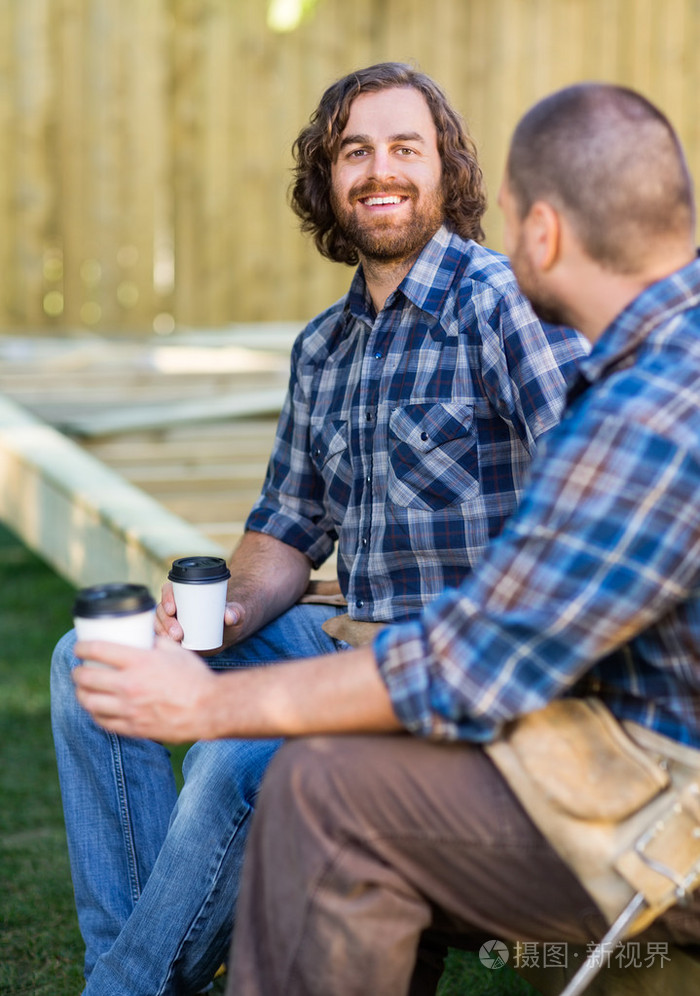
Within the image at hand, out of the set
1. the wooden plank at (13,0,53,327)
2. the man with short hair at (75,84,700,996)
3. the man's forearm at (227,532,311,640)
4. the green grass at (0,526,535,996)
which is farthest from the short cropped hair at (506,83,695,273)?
the wooden plank at (13,0,53,327)

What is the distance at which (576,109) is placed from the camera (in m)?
1.50

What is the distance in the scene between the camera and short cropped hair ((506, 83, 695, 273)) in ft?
4.83

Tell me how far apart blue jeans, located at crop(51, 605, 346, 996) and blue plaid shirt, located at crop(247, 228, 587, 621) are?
0.32 metres

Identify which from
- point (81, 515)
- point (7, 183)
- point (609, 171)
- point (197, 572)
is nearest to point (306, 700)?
point (197, 572)

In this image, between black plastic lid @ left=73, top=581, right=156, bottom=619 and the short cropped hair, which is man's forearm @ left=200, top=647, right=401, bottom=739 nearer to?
black plastic lid @ left=73, top=581, right=156, bottom=619

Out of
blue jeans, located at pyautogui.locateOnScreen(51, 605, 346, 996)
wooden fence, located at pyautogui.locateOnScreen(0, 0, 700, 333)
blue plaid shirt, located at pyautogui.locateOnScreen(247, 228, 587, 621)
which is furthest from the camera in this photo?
wooden fence, located at pyautogui.locateOnScreen(0, 0, 700, 333)

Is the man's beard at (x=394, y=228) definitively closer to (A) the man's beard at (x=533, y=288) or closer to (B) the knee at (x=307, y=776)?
(A) the man's beard at (x=533, y=288)

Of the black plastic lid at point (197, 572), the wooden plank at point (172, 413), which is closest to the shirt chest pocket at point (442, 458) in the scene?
the black plastic lid at point (197, 572)

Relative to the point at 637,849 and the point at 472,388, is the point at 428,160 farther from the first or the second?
the point at 637,849

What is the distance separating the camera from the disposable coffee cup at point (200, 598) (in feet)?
6.68

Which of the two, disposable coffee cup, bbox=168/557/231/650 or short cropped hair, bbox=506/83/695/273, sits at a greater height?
short cropped hair, bbox=506/83/695/273

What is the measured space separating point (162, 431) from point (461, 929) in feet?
12.4

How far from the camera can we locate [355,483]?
2.32 metres

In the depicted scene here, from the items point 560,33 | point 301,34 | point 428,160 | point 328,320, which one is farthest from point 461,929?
point 560,33
